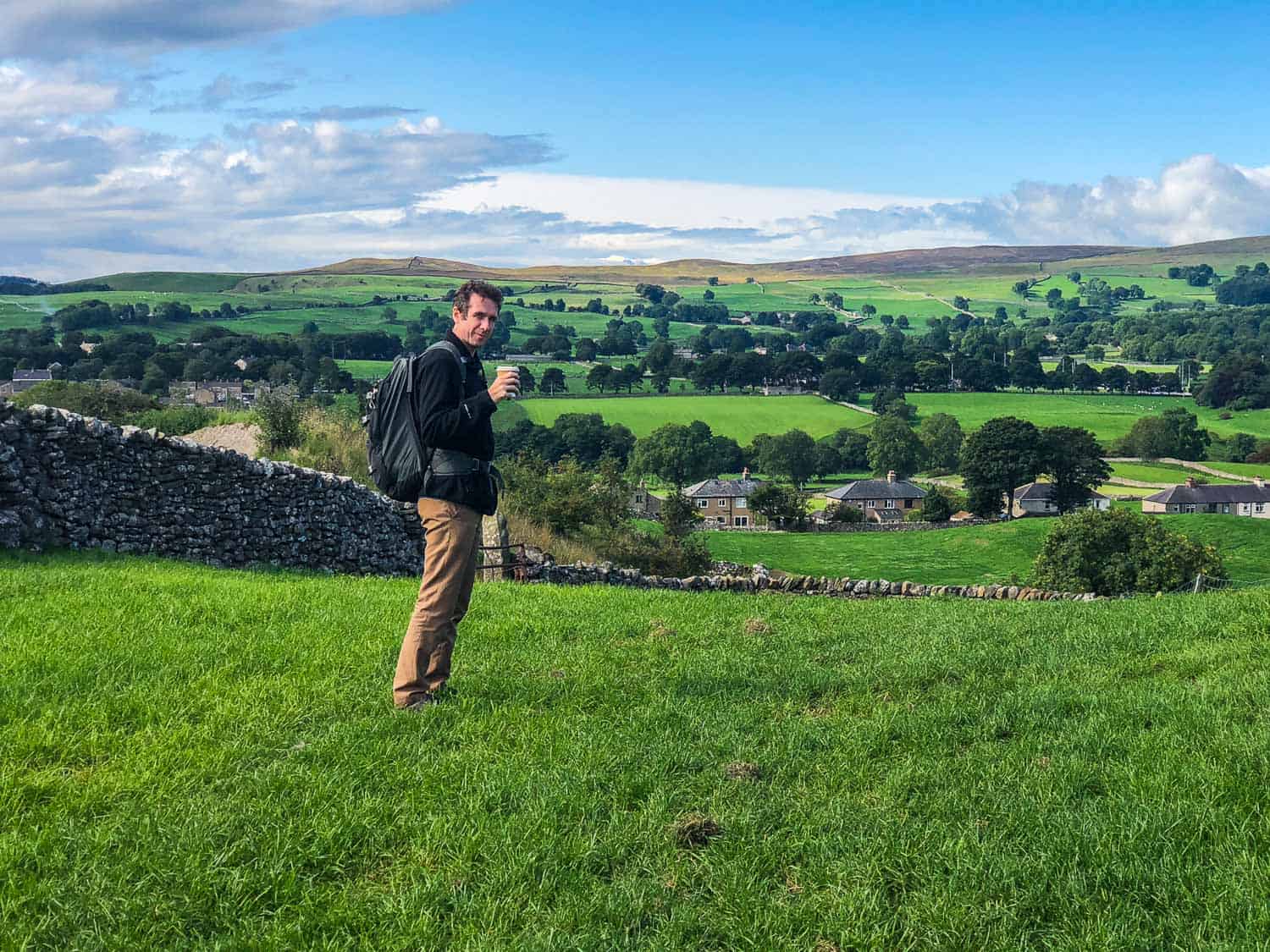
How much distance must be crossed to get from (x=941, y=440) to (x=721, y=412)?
23.7 meters

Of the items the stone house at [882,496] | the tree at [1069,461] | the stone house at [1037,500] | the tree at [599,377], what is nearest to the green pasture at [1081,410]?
the stone house at [1037,500]

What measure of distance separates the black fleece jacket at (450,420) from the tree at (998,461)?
85147mm

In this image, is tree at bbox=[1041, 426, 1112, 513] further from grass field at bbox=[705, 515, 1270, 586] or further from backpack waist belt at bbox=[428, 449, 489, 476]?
backpack waist belt at bbox=[428, 449, 489, 476]

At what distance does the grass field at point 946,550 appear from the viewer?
57.6 metres

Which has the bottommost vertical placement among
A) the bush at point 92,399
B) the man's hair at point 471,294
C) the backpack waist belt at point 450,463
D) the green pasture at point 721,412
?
the green pasture at point 721,412

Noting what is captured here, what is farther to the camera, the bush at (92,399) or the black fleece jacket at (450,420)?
the bush at (92,399)

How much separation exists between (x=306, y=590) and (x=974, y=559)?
56919mm

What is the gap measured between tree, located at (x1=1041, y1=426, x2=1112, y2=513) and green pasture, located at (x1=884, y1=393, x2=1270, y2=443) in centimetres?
1780

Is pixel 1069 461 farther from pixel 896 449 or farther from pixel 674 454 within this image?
pixel 674 454

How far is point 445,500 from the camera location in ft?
23.2

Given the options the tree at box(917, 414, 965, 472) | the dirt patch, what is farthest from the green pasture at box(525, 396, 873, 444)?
the dirt patch

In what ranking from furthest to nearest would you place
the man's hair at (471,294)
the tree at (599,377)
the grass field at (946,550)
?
the tree at (599,377)
the grass field at (946,550)
the man's hair at (471,294)

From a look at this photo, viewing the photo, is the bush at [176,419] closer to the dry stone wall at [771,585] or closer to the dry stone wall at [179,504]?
the dry stone wall at [179,504]

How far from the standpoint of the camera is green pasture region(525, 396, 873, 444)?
106 metres
